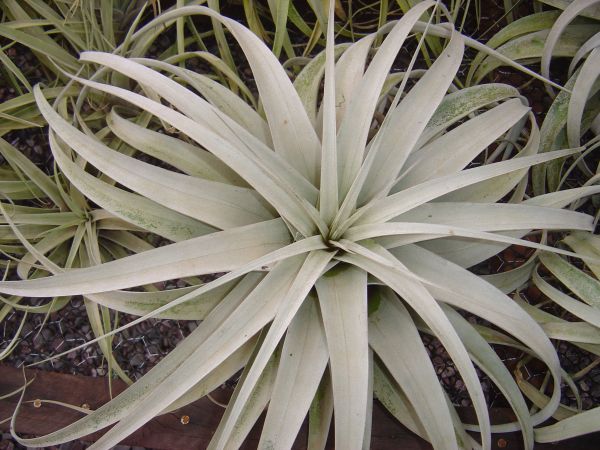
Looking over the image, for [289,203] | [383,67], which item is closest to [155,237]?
[289,203]

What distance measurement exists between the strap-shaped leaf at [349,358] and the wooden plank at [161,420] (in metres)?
0.30

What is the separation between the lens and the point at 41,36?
102 centimetres

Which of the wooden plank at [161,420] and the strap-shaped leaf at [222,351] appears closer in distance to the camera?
the strap-shaped leaf at [222,351]

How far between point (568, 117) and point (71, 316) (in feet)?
3.23

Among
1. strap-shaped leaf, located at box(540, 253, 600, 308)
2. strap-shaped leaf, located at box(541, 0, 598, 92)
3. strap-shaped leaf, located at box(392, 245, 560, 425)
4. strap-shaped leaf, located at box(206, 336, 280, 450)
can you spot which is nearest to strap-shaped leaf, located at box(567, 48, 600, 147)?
strap-shaped leaf, located at box(541, 0, 598, 92)

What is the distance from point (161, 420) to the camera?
94cm

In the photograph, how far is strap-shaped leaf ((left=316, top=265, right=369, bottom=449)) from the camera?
2.07 feet

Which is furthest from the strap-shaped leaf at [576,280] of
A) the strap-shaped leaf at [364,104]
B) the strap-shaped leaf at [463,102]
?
the strap-shaped leaf at [364,104]

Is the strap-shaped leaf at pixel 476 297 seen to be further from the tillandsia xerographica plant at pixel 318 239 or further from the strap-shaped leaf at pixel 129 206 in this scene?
the strap-shaped leaf at pixel 129 206

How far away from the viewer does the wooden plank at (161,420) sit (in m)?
0.90

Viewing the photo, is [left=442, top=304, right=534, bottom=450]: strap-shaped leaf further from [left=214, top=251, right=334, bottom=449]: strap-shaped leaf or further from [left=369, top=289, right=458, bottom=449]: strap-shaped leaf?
[left=214, top=251, right=334, bottom=449]: strap-shaped leaf

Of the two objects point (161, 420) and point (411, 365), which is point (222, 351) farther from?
point (161, 420)

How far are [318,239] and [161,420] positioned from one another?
519 millimetres

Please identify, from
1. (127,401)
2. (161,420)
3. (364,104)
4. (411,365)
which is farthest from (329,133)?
(161,420)
